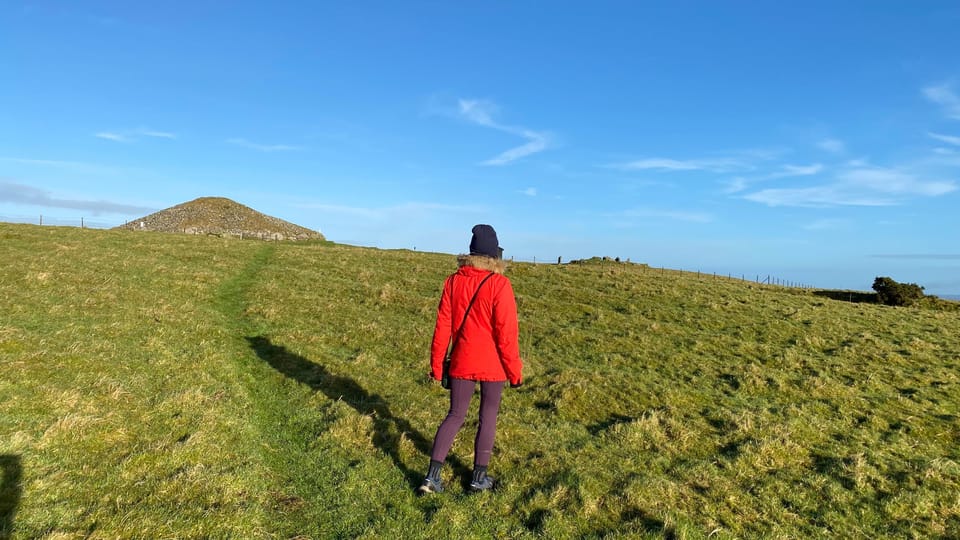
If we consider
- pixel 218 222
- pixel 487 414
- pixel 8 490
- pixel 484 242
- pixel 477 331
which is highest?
pixel 218 222

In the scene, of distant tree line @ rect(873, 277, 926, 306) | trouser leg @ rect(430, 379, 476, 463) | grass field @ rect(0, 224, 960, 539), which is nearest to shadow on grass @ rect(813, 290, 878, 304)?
distant tree line @ rect(873, 277, 926, 306)

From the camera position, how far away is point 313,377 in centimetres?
1261

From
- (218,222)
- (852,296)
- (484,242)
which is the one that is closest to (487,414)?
(484,242)

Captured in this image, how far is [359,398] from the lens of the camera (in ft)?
37.6

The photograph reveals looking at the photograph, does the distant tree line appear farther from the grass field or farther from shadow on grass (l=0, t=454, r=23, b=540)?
shadow on grass (l=0, t=454, r=23, b=540)

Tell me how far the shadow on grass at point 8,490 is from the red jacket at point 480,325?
15.8 feet

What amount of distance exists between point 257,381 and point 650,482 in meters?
8.95

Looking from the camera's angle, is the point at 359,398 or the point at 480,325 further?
the point at 359,398

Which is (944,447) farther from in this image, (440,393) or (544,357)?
(440,393)

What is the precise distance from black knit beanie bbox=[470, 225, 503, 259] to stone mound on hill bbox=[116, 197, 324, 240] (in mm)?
69705

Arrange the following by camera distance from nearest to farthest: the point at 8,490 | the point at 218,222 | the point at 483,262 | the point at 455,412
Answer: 1. the point at 8,490
2. the point at 483,262
3. the point at 455,412
4. the point at 218,222

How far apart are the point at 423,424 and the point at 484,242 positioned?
497 cm

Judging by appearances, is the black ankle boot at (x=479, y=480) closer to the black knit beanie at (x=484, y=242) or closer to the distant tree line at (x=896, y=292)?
the black knit beanie at (x=484, y=242)

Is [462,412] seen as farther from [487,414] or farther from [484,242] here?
[484,242]
